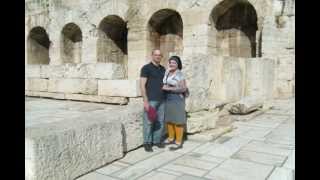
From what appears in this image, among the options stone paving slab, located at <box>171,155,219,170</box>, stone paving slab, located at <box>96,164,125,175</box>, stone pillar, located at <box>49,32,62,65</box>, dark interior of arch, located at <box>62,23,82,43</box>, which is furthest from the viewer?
stone pillar, located at <box>49,32,62,65</box>

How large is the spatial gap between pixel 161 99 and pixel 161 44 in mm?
9909

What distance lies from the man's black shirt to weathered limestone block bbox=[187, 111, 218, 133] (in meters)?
1.15

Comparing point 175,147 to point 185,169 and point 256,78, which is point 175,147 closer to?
point 185,169

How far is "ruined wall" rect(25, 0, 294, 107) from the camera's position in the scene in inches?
318

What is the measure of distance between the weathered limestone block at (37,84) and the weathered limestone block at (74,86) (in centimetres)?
27

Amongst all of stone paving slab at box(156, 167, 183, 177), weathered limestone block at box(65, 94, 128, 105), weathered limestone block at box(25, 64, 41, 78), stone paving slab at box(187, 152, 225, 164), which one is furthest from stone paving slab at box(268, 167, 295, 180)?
weathered limestone block at box(25, 64, 41, 78)

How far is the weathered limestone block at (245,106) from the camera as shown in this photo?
25.1ft

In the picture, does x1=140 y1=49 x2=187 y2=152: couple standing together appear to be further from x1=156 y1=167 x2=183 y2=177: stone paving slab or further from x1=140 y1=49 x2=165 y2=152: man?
x1=156 y1=167 x2=183 y2=177: stone paving slab

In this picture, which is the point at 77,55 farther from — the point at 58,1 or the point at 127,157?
the point at 127,157

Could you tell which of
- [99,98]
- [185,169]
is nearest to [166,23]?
[99,98]

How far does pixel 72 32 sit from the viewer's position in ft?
57.2

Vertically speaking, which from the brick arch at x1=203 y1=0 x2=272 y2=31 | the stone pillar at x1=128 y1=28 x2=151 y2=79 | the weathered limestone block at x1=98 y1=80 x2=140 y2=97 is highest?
the brick arch at x1=203 y1=0 x2=272 y2=31
